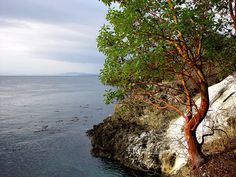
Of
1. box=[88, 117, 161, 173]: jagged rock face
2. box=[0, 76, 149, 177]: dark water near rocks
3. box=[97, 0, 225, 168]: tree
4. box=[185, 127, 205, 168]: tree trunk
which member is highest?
box=[97, 0, 225, 168]: tree

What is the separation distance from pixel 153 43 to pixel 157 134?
20254mm

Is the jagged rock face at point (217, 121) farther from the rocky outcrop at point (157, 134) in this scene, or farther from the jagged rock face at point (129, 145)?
the jagged rock face at point (129, 145)

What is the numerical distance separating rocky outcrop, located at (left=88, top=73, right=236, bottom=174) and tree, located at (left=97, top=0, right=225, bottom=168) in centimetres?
526

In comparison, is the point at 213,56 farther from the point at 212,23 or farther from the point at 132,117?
the point at 132,117

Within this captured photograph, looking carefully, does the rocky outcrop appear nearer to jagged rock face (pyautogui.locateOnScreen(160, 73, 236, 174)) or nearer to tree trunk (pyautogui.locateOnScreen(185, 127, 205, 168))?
jagged rock face (pyautogui.locateOnScreen(160, 73, 236, 174))

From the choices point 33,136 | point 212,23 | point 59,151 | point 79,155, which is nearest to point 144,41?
point 212,23

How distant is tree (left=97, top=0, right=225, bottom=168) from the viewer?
41.0ft

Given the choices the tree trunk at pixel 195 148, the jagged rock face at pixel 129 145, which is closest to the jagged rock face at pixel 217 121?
the tree trunk at pixel 195 148

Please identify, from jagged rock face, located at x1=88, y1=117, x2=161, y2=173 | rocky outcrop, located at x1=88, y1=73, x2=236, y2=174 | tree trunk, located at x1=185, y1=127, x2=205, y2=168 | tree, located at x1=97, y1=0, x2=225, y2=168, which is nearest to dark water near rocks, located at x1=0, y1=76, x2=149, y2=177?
jagged rock face, located at x1=88, y1=117, x2=161, y2=173

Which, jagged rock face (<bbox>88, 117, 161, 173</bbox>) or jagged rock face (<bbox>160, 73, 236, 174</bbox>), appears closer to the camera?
jagged rock face (<bbox>160, 73, 236, 174</bbox>)

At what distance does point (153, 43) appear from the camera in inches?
561

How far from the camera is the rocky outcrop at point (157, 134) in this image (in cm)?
2323

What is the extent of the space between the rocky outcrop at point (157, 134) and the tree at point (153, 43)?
5263 mm

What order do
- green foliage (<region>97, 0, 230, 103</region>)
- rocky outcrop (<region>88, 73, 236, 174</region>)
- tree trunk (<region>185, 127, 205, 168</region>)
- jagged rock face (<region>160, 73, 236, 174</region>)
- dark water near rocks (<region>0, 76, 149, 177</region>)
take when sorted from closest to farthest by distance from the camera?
1. green foliage (<region>97, 0, 230, 103</region>)
2. tree trunk (<region>185, 127, 205, 168</region>)
3. jagged rock face (<region>160, 73, 236, 174</region>)
4. rocky outcrop (<region>88, 73, 236, 174</region>)
5. dark water near rocks (<region>0, 76, 149, 177</region>)
